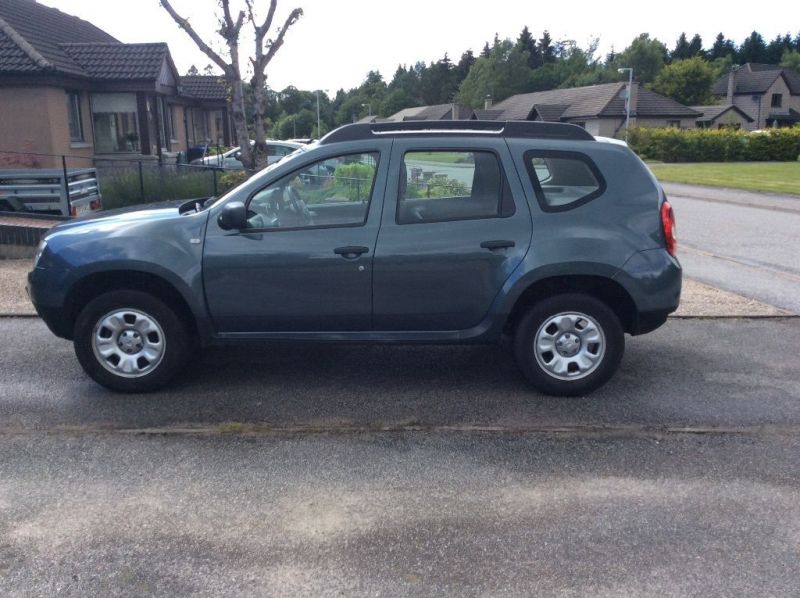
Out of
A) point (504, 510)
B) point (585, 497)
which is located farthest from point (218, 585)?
point (585, 497)

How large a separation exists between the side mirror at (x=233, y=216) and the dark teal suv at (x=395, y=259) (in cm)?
2

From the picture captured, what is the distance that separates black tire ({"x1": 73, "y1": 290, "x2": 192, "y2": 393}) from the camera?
17.9 feet

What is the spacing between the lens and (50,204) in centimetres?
1307

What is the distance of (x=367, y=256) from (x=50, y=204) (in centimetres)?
965

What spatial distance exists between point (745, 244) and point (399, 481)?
10.7 metres

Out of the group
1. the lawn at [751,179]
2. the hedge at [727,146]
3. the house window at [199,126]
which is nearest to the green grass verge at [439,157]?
the lawn at [751,179]

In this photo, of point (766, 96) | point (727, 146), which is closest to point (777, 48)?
point (766, 96)

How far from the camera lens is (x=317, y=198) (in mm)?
5500

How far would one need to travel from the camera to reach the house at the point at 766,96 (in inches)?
3546

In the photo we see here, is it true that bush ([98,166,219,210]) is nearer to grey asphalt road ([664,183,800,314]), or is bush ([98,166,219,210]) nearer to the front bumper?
grey asphalt road ([664,183,800,314])

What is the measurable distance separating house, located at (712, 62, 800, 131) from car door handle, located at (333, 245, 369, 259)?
93.1m

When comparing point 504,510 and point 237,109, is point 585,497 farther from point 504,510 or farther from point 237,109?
point 237,109

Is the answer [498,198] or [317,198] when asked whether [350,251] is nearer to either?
[317,198]

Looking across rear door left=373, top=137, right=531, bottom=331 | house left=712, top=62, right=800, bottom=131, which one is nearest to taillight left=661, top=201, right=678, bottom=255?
rear door left=373, top=137, right=531, bottom=331
